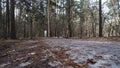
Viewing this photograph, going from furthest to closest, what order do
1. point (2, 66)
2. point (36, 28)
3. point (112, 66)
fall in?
point (36, 28), point (2, 66), point (112, 66)

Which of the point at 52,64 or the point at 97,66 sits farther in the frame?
the point at 52,64

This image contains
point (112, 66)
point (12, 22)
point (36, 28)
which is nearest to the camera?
point (112, 66)

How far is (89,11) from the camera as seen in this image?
50.8 meters

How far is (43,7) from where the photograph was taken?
38812 mm

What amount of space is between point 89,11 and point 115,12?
1133cm

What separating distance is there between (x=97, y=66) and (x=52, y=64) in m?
1.13

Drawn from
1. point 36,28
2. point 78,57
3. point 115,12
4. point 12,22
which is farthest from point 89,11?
point 78,57

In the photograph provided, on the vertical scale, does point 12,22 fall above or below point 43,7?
below

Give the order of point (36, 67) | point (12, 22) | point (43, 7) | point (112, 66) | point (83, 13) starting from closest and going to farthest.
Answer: point (112, 66)
point (36, 67)
point (12, 22)
point (43, 7)
point (83, 13)

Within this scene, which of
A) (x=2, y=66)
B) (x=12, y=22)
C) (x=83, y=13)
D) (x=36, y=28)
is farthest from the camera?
(x=36, y=28)

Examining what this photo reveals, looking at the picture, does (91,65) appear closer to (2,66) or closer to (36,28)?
(2,66)

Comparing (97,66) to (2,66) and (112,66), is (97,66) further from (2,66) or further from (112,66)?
(2,66)

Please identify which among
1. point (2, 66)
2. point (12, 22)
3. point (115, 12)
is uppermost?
point (115, 12)

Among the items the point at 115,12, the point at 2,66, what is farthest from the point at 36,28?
the point at 2,66
